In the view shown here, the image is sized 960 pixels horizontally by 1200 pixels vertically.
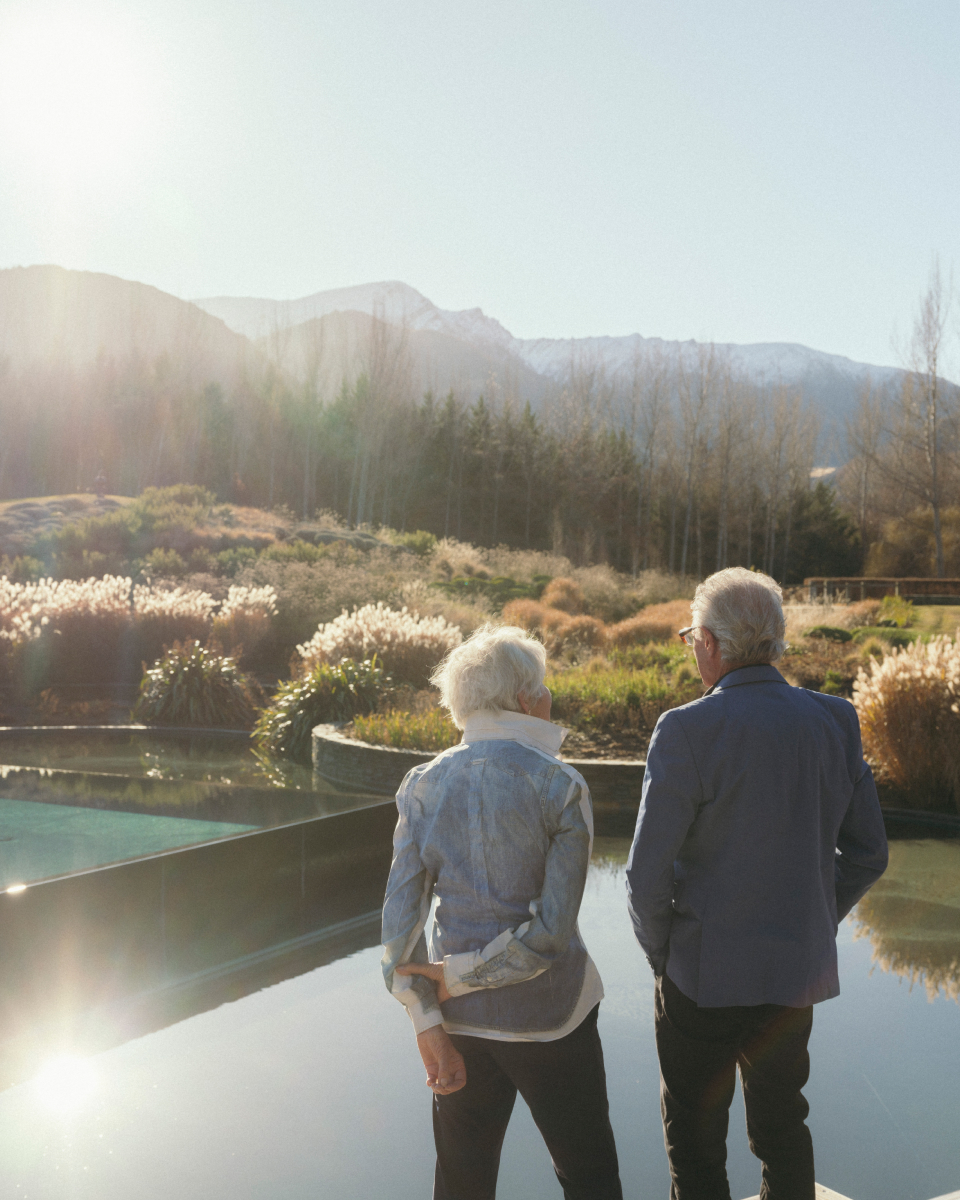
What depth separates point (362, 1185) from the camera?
2463 mm

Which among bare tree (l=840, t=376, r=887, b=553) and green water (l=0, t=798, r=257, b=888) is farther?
bare tree (l=840, t=376, r=887, b=553)

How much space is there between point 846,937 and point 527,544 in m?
39.7

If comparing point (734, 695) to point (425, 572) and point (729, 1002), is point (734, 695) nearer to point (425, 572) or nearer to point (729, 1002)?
point (729, 1002)

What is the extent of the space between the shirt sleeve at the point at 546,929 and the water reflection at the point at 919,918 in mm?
2741

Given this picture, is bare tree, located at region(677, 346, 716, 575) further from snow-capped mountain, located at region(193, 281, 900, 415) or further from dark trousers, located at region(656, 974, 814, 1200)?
snow-capped mountain, located at region(193, 281, 900, 415)

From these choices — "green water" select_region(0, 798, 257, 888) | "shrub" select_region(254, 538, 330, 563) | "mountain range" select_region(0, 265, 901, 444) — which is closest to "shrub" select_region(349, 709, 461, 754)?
"green water" select_region(0, 798, 257, 888)

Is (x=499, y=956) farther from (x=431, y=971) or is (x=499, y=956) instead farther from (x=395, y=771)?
(x=395, y=771)

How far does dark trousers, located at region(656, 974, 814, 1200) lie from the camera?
1824 millimetres

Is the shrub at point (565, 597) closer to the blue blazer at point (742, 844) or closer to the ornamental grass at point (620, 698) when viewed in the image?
the ornamental grass at point (620, 698)

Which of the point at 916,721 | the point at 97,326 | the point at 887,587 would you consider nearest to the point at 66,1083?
the point at 916,721

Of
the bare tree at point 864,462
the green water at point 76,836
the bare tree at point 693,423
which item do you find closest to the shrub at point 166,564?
the green water at point 76,836

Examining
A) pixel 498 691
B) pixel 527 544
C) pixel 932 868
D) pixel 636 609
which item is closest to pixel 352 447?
pixel 527 544

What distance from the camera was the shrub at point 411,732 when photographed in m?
7.27

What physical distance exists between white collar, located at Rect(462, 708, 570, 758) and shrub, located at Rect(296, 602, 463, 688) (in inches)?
302
